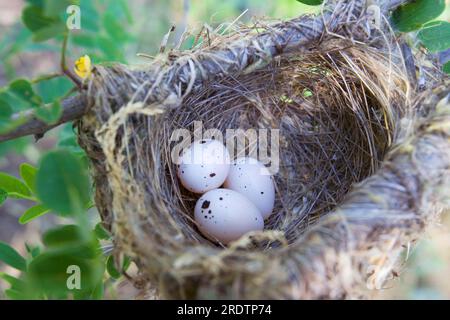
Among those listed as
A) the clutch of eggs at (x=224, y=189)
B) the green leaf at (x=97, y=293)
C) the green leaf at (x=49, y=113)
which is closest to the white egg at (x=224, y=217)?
the clutch of eggs at (x=224, y=189)

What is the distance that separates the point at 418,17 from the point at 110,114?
70 cm

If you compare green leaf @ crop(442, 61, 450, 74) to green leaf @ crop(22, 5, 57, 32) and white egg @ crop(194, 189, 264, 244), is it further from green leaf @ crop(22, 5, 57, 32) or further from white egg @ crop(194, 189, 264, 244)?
green leaf @ crop(22, 5, 57, 32)

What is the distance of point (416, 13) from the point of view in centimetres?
120

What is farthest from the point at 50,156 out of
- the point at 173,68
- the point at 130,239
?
the point at 173,68

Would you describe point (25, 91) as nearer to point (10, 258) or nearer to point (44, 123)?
point (44, 123)

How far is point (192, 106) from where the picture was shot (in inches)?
50.1

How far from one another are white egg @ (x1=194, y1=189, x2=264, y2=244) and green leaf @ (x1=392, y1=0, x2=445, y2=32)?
1.75 ft

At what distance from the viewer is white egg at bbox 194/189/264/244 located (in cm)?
120

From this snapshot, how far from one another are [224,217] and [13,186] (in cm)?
44

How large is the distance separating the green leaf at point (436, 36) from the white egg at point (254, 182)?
0.47 metres

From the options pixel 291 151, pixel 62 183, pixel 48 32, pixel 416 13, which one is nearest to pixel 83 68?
pixel 48 32

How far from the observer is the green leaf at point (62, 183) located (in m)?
0.69

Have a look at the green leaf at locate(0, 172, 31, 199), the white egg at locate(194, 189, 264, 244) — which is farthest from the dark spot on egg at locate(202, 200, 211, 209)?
the green leaf at locate(0, 172, 31, 199)
